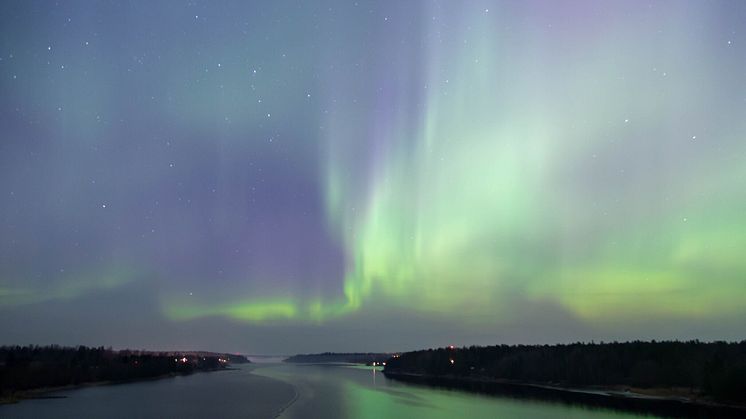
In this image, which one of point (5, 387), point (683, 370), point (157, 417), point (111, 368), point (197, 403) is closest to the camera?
point (157, 417)

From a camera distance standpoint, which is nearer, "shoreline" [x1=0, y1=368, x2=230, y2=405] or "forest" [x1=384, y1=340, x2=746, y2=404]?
"forest" [x1=384, y1=340, x2=746, y2=404]

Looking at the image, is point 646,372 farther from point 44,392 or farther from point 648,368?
point 44,392

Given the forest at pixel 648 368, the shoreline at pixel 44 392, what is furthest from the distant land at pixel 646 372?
the shoreline at pixel 44 392

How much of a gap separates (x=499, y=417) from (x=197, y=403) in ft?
122

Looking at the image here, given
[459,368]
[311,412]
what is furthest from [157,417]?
[459,368]

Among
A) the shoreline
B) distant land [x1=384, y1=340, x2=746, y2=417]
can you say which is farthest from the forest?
the shoreline

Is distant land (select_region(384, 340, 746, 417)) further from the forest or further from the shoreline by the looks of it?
the shoreline

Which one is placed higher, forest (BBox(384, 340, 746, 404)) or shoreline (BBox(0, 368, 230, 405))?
forest (BBox(384, 340, 746, 404))

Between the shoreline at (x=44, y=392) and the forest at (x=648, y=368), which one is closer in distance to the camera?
the forest at (x=648, y=368)

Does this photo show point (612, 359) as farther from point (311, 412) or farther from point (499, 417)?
point (311, 412)

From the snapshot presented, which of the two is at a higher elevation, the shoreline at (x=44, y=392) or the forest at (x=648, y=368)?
the forest at (x=648, y=368)


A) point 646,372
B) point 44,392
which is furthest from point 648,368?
point 44,392

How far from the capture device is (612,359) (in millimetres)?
132750

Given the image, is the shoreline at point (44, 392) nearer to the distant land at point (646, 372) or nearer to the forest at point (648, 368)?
the distant land at point (646, 372)
